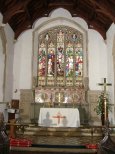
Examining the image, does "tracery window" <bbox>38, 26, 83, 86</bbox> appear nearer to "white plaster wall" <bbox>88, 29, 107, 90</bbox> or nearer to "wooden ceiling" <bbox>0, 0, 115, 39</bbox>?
"white plaster wall" <bbox>88, 29, 107, 90</bbox>

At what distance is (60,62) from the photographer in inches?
544

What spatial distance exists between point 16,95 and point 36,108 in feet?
4.17

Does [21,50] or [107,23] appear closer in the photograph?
[107,23]

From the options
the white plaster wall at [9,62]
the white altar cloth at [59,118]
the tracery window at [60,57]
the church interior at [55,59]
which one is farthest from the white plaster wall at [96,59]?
the white plaster wall at [9,62]

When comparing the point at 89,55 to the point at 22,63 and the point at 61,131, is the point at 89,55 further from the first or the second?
the point at 61,131

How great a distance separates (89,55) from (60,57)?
5.02 feet

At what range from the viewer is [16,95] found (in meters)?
13.3

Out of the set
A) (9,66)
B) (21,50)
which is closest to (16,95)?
(9,66)

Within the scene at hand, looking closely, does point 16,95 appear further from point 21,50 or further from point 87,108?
point 87,108

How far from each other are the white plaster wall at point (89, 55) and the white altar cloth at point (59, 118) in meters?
3.04

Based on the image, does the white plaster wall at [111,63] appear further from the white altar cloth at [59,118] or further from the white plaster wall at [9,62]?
the white plaster wall at [9,62]

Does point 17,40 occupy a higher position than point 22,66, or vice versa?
point 17,40

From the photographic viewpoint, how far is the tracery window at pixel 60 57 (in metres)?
13.6

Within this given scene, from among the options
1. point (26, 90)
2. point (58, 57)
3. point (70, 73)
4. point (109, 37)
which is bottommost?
point (26, 90)
